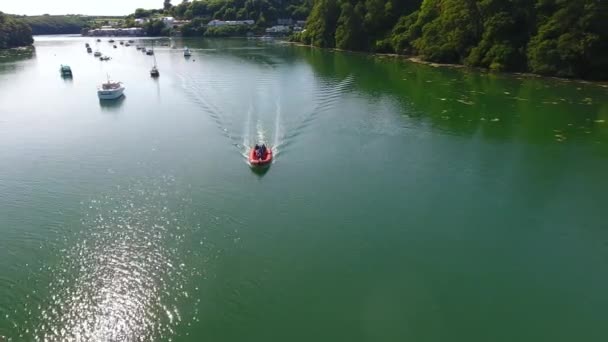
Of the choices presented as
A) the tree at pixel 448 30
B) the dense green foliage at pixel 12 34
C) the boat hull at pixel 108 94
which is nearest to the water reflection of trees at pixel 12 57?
the dense green foliage at pixel 12 34

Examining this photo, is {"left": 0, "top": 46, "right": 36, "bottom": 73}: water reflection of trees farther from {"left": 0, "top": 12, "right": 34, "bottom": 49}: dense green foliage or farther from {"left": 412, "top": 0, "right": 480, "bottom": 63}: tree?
{"left": 412, "top": 0, "right": 480, "bottom": 63}: tree

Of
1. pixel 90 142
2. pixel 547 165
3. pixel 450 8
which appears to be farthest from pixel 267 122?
pixel 450 8

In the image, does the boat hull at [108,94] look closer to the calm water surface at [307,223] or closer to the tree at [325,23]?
the calm water surface at [307,223]

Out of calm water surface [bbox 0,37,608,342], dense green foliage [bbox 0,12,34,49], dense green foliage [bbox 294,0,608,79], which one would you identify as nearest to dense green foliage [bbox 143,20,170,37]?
dense green foliage [bbox 0,12,34,49]

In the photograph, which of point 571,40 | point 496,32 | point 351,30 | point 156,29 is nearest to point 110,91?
point 496,32

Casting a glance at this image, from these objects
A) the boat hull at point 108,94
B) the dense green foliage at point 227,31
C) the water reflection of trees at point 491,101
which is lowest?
the dense green foliage at point 227,31
